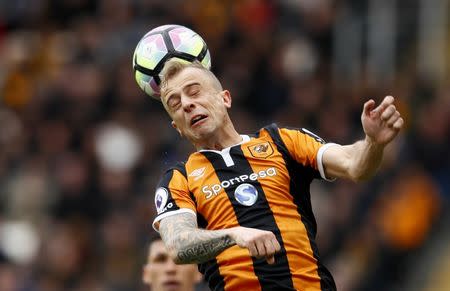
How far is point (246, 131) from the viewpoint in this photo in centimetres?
1547

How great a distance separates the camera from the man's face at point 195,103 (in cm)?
745

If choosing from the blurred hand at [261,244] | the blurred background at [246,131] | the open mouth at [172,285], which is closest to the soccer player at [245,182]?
the blurred hand at [261,244]

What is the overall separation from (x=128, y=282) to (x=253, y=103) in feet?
9.20

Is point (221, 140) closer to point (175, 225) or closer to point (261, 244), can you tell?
point (175, 225)

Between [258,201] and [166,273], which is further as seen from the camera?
[166,273]

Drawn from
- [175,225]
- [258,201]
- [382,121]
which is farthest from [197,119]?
[382,121]

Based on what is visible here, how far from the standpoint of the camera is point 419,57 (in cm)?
1584

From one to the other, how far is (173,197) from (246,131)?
8.25 m

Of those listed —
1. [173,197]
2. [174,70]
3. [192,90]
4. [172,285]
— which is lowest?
[173,197]

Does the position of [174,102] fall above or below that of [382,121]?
above

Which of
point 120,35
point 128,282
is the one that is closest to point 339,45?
point 120,35

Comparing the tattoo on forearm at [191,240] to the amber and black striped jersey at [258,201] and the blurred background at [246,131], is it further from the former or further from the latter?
the blurred background at [246,131]

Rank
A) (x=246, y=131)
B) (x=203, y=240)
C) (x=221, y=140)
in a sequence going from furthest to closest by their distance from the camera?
(x=246, y=131) < (x=221, y=140) < (x=203, y=240)

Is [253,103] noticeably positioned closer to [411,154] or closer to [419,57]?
[419,57]
